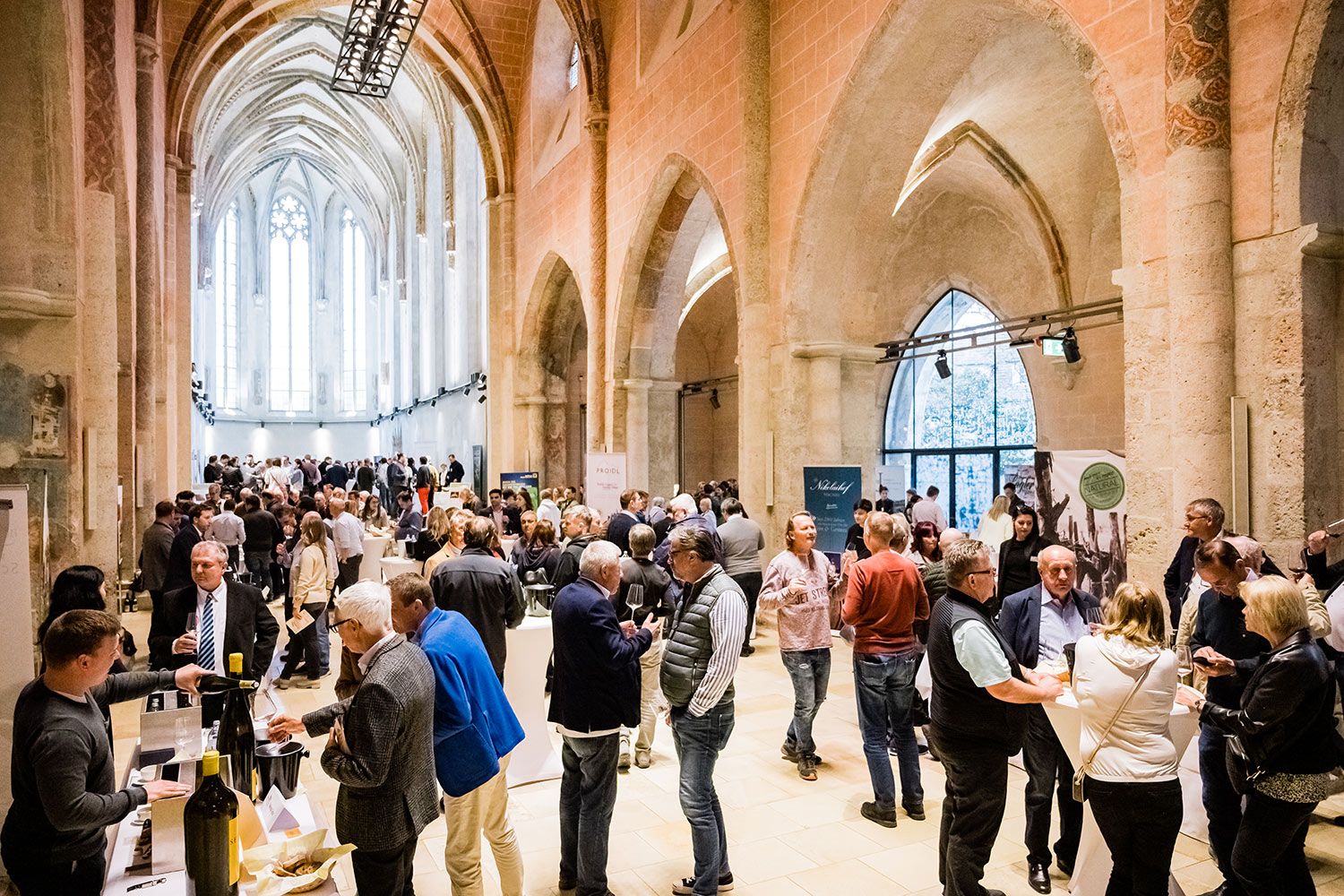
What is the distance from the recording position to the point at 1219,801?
3.69 meters

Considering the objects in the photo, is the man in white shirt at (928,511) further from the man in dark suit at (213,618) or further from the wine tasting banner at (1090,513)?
the man in dark suit at (213,618)

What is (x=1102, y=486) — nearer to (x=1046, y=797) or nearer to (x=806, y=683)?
(x=806, y=683)

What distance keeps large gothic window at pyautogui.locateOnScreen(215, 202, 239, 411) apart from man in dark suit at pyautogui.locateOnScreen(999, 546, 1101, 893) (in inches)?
1571

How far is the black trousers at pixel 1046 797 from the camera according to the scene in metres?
3.95

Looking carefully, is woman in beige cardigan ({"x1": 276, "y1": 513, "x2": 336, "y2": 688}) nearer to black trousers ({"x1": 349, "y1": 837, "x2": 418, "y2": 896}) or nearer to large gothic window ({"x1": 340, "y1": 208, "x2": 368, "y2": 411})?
black trousers ({"x1": 349, "y1": 837, "x2": 418, "y2": 896})

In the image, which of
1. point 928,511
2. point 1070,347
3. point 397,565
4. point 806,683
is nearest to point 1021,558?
point 806,683

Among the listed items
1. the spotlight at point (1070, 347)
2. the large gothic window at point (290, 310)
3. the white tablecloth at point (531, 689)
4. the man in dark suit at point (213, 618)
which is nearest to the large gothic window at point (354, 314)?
the large gothic window at point (290, 310)

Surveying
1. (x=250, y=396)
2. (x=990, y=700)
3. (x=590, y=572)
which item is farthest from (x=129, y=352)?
(x=250, y=396)

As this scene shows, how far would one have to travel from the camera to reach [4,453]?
5.46m

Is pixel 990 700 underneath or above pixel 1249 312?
underneath

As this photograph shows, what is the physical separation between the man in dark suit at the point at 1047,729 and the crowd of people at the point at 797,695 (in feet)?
0.04

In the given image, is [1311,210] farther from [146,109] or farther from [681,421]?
[681,421]

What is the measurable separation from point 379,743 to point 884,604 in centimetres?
292

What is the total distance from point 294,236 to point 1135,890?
139 feet
